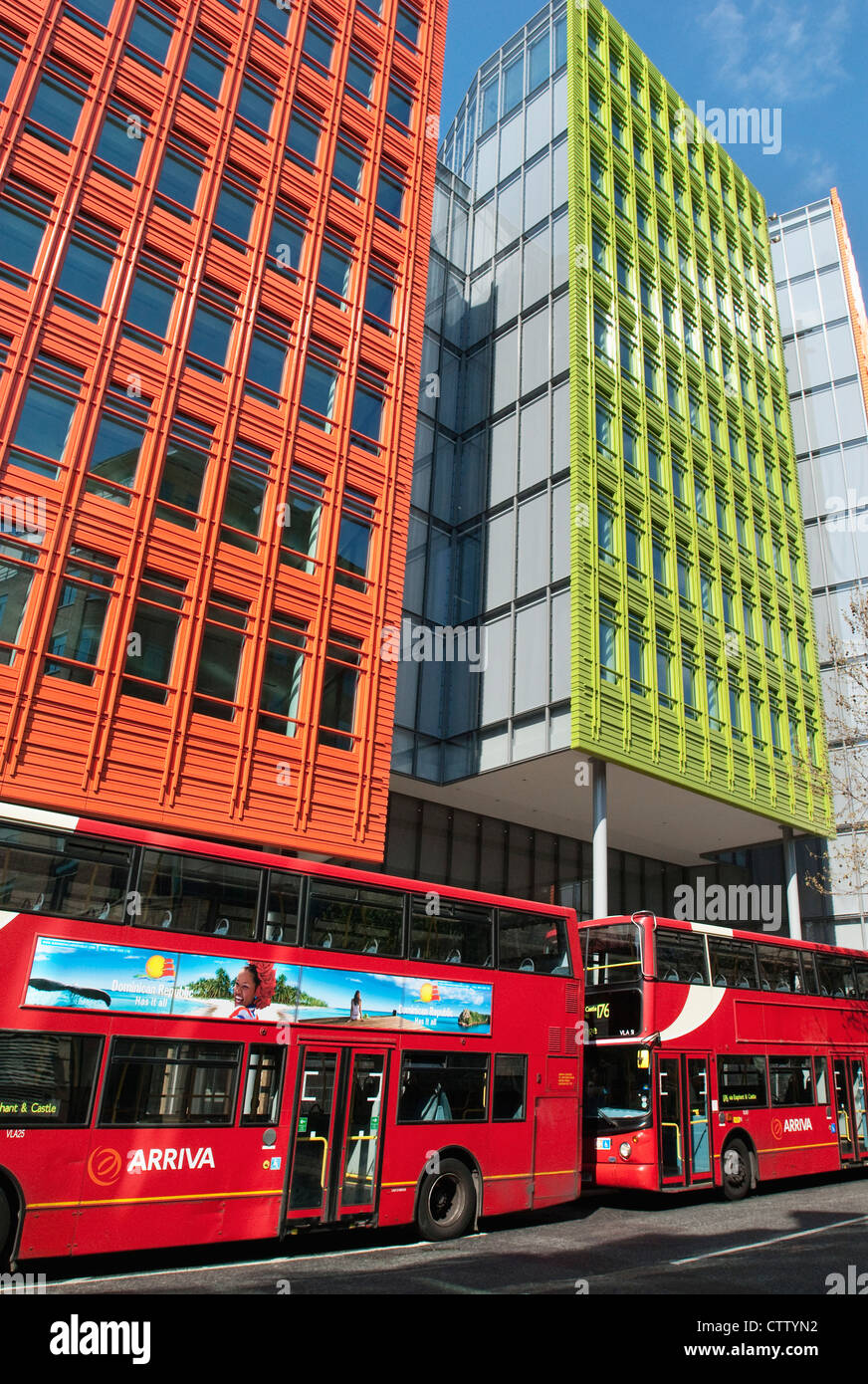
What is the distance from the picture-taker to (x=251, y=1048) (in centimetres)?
1055

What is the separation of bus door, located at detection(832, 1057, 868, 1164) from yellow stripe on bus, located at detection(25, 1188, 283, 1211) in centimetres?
1396

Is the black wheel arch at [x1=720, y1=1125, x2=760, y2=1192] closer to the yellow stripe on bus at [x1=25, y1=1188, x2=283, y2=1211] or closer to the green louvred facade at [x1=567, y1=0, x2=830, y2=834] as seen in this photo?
the yellow stripe on bus at [x1=25, y1=1188, x2=283, y2=1211]

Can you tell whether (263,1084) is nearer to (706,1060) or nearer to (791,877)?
(706,1060)

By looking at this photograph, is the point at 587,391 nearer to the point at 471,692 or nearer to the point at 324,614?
the point at 471,692

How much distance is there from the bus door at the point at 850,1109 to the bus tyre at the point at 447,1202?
10592mm

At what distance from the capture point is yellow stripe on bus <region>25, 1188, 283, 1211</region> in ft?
28.8

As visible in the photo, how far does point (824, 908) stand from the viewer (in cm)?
3947

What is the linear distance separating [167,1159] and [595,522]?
861 inches

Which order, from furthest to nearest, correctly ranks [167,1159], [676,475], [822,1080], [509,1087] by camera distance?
[676,475] < [822,1080] < [509,1087] < [167,1159]
